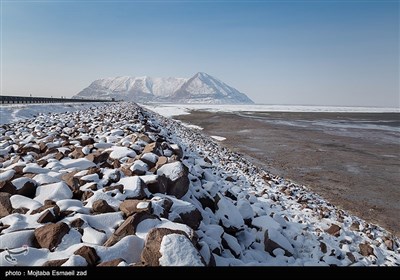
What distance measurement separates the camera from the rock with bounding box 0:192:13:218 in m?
3.55

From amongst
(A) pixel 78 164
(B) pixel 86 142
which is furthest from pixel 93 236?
A: (B) pixel 86 142

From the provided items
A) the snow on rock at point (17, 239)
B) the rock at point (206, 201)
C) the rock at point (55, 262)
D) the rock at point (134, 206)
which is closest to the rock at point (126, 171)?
the rock at point (134, 206)

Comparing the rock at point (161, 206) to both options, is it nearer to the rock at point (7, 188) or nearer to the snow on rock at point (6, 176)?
the rock at point (7, 188)

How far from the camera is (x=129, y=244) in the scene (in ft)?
9.27

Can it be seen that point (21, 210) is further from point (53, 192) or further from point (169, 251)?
point (169, 251)

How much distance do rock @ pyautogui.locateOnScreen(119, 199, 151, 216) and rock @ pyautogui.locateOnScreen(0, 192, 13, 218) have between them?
4.90ft

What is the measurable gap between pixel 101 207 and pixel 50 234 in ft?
2.53

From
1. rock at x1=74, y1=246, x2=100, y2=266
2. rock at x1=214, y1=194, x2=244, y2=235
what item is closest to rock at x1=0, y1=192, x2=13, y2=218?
rock at x1=74, y1=246, x2=100, y2=266

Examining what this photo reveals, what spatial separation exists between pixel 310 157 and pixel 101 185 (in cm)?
1464

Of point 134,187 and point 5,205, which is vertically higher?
point 134,187

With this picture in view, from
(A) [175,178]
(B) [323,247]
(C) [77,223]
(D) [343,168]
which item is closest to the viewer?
(C) [77,223]

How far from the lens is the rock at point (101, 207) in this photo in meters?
3.59

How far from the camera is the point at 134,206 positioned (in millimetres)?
3551

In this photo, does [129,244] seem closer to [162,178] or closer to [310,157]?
[162,178]
